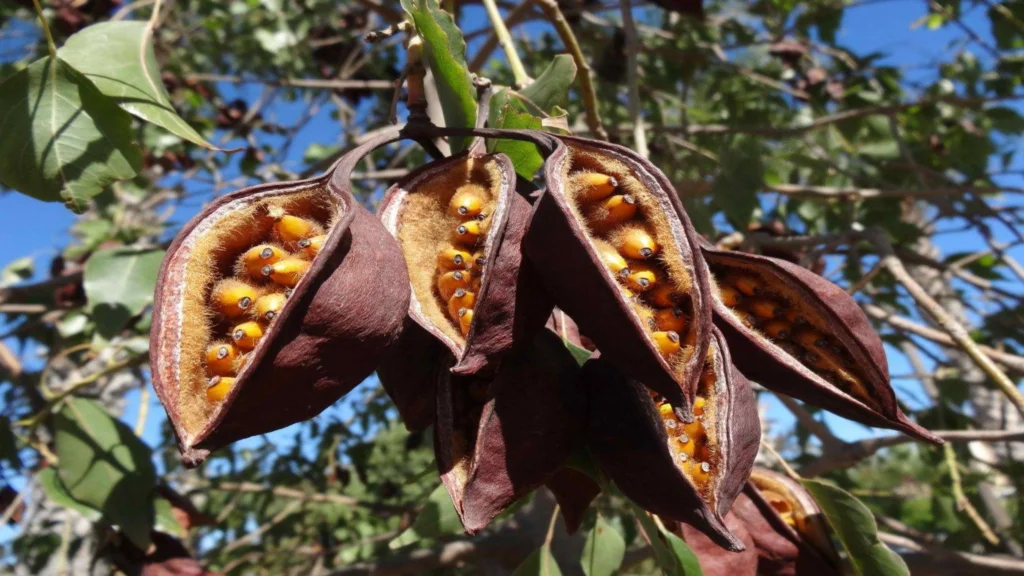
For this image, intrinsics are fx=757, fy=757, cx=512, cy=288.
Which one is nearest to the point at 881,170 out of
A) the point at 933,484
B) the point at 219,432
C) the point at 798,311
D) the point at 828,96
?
the point at 828,96

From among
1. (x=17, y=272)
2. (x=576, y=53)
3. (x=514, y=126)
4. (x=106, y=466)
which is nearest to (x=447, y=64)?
(x=514, y=126)

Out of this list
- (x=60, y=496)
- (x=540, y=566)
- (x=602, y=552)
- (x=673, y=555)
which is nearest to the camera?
(x=673, y=555)

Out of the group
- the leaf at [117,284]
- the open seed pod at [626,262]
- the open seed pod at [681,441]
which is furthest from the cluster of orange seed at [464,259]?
the leaf at [117,284]

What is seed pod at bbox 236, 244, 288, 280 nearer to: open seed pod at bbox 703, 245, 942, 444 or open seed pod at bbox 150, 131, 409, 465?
open seed pod at bbox 150, 131, 409, 465

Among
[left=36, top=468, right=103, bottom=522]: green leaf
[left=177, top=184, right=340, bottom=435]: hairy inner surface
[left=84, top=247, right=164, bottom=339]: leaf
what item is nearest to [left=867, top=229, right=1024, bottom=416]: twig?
[left=177, top=184, right=340, bottom=435]: hairy inner surface

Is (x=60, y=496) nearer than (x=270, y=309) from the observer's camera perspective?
No

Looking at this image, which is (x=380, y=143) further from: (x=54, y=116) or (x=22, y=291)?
(x=22, y=291)

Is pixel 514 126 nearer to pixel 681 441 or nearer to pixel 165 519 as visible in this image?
pixel 681 441
